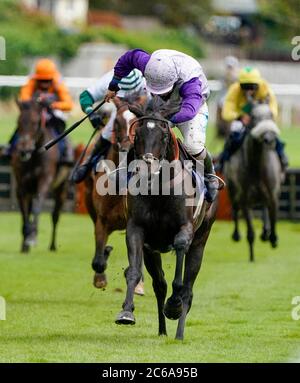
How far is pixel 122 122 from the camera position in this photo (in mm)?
11820

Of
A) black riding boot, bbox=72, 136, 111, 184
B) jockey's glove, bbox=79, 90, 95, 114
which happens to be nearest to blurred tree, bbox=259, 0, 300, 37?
black riding boot, bbox=72, 136, 111, 184

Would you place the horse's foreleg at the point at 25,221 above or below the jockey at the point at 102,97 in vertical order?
below

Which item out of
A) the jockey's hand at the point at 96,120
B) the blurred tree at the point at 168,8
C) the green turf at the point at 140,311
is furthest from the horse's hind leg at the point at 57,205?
the blurred tree at the point at 168,8

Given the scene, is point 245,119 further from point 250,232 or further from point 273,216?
point 250,232

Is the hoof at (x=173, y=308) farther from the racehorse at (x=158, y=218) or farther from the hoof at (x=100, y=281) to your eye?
the hoof at (x=100, y=281)

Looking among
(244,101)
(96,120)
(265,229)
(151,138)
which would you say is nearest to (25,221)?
(244,101)

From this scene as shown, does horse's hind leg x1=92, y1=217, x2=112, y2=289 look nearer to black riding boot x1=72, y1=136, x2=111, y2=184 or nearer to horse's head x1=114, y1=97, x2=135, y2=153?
black riding boot x1=72, y1=136, x2=111, y2=184

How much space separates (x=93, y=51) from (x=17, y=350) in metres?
35.5

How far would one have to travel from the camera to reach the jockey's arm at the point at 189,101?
9039 mm

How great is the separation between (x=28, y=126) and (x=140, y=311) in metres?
5.26

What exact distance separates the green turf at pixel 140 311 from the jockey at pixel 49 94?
1.46 metres

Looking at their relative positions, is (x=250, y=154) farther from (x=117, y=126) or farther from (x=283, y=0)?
(x=283, y=0)

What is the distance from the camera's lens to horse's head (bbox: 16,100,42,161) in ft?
52.3

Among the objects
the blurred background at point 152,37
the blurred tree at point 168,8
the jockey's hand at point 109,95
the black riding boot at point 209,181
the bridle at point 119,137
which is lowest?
the black riding boot at point 209,181
